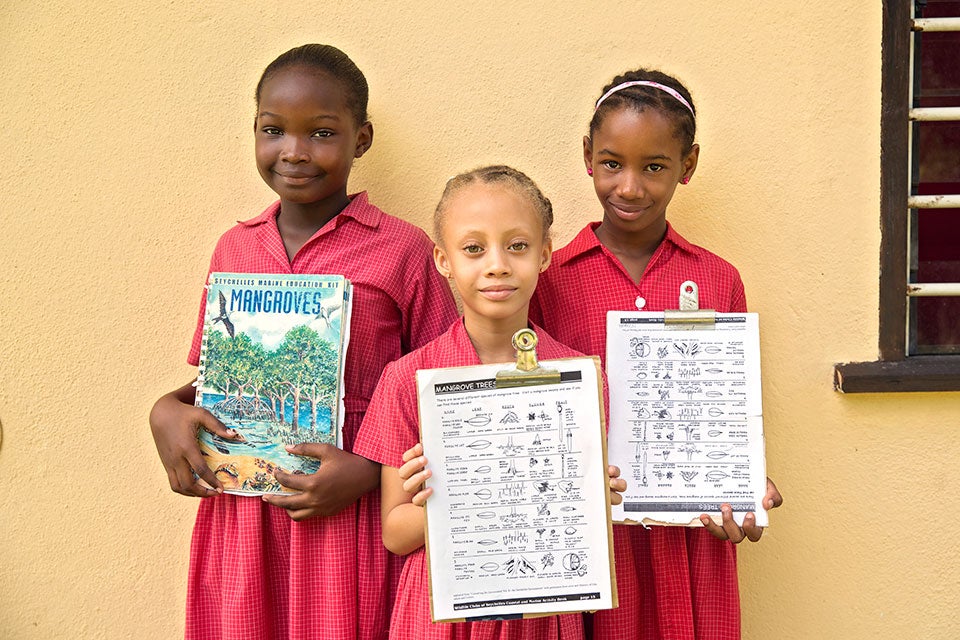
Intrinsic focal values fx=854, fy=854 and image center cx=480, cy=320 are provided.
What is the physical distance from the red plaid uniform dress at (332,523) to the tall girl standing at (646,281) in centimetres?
36

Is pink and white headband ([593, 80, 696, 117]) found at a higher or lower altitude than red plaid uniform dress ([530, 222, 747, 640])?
higher

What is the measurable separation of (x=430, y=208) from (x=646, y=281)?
70 centimetres

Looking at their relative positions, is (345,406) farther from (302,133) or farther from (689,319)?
(689,319)

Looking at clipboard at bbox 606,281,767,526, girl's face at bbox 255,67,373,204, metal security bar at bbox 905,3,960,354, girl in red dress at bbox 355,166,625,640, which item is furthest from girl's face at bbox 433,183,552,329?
metal security bar at bbox 905,3,960,354

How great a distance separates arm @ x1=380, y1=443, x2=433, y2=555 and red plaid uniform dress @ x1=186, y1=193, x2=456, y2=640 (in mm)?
198

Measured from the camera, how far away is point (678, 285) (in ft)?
6.87

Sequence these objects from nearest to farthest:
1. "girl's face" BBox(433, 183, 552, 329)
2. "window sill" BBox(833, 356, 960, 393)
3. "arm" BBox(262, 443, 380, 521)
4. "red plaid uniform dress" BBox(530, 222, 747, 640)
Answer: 1. "girl's face" BBox(433, 183, 552, 329)
2. "arm" BBox(262, 443, 380, 521)
3. "red plaid uniform dress" BBox(530, 222, 747, 640)
4. "window sill" BBox(833, 356, 960, 393)

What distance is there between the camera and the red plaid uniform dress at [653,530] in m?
2.02

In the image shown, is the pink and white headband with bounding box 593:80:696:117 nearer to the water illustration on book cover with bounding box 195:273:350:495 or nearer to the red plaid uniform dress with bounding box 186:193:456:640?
the red plaid uniform dress with bounding box 186:193:456:640

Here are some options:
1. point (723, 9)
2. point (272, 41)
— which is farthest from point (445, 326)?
point (723, 9)

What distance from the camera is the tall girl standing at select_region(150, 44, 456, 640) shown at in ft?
6.52

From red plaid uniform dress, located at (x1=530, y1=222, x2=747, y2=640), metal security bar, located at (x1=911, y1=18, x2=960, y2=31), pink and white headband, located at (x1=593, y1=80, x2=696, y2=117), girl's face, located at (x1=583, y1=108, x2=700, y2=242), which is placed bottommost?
red plaid uniform dress, located at (x1=530, y1=222, x2=747, y2=640)

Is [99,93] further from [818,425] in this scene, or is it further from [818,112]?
[818,425]

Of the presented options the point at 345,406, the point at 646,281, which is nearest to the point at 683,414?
the point at 646,281
